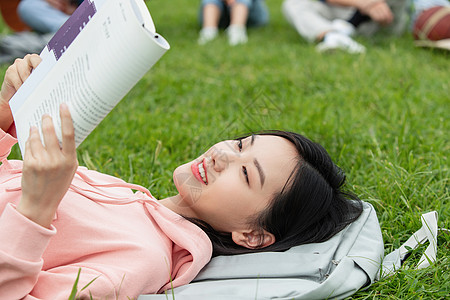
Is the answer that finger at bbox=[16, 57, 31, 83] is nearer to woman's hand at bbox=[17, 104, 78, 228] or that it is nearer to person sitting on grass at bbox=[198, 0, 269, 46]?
woman's hand at bbox=[17, 104, 78, 228]

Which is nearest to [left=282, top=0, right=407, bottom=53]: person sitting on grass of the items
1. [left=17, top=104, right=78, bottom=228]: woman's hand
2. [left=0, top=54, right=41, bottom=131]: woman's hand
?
[left=0, top=54, right=41, bottom=131]: woman's hand

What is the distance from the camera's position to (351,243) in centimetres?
171

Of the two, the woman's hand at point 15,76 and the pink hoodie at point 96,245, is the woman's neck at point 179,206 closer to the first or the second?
the pink hoodie at point 96,245

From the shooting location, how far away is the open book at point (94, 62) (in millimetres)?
1051

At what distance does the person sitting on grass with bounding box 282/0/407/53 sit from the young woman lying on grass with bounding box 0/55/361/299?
299 cm

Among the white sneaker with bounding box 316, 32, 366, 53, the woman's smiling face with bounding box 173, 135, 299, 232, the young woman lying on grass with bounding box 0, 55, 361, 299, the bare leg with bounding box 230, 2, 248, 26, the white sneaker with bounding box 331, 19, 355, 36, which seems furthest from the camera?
the bare leg with bounding box 230, 2, 248, 26

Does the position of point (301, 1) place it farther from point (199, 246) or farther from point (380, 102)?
point (199, 246)

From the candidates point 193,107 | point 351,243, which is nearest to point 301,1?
point 193,107

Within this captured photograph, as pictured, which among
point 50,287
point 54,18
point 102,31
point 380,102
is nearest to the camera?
point 102,31

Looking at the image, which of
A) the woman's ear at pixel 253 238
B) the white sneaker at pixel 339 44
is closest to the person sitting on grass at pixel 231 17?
the white sneaker at pixel 339 44

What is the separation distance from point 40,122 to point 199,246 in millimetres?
643

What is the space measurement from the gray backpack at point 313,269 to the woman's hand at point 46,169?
402mm

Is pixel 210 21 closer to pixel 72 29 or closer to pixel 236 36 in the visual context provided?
pixel 236 36

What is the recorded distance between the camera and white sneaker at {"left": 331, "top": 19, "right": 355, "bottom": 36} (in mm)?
4777
